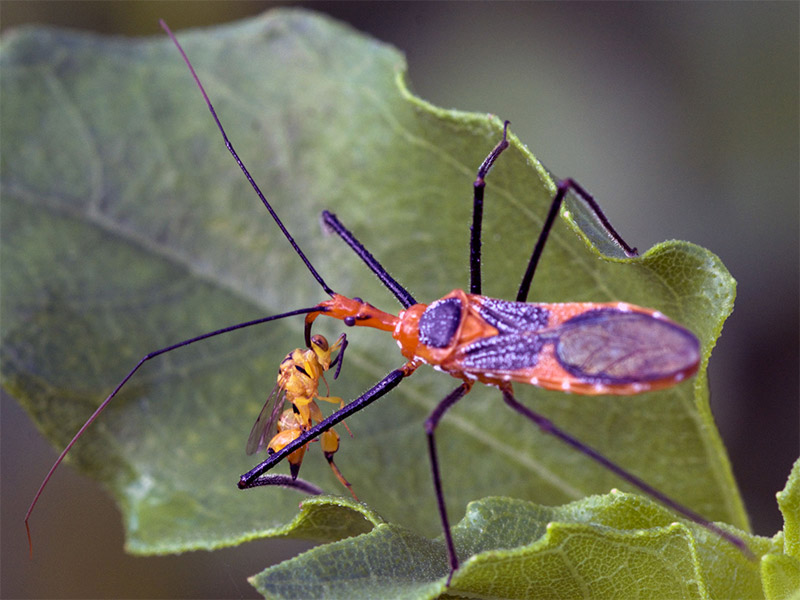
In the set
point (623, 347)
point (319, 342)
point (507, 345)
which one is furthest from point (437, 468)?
point (319, 342)

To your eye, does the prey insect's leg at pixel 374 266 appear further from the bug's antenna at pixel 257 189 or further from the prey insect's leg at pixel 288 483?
the prey insect's leg at pixel 288 483

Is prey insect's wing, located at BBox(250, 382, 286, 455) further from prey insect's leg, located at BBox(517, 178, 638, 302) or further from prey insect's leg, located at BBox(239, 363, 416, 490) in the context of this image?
prey insect's leg, located at BBox(517, 178, 638, 302)

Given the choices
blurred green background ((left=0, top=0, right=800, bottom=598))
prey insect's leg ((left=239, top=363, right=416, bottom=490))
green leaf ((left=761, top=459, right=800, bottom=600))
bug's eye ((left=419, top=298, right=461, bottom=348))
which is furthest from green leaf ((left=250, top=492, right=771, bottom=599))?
blurred green background ((left=0, top=0, right=800, bottom=598))

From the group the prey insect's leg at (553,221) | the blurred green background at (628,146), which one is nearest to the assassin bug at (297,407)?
the prey insect's leg at (553,221)

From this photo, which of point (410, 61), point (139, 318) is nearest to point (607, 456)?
point (139, 318)

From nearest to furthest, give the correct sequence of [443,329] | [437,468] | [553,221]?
[437,468] < [553,221] < [443,329]

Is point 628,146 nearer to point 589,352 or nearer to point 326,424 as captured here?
point 589,352

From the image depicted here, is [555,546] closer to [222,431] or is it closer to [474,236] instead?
[474,236]

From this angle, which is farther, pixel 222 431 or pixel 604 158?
pixel 604 158
